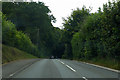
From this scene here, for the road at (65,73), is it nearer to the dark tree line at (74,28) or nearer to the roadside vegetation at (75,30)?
the roadside vegetation at (75,30)

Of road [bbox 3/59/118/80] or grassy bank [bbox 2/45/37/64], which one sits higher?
grassy bank [bbox 2/45/37/64]

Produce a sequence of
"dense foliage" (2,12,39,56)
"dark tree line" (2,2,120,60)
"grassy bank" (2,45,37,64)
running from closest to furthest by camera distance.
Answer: "dark tree line" (2,2,120,60) < "grassy bank" (2,45,37,64) < "dense foliage" (2,12,39,56)

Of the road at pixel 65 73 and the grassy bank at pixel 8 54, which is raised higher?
the grassy bank at pixel 8 54

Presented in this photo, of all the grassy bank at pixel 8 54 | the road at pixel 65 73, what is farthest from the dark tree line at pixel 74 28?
the road at pixel 65 73

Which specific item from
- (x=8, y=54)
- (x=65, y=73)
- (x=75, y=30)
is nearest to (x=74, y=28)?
(x=75, y=30)

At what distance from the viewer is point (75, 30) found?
207 ft

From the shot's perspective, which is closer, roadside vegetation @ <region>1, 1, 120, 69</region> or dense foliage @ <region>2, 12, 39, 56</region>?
roadside vegetation @ <region>1, 1, 120, 69</region>

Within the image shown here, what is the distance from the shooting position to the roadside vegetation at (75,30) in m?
21.2

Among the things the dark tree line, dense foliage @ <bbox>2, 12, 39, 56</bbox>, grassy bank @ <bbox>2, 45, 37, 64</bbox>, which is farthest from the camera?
dense foliage @ <bbox>2, 12, 39, 56</bbox>

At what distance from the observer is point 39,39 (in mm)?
86500

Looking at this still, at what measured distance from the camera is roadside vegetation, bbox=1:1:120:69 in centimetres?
2122

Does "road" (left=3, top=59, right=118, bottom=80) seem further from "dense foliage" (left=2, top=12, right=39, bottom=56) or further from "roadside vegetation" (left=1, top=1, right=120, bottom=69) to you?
"dense foliage" (left=2, top=12, right=39, bottom=56)

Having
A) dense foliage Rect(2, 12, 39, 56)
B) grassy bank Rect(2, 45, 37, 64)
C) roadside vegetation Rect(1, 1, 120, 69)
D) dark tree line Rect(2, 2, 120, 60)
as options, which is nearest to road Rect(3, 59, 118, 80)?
roadside vegetation Rect(1, 1, 120, 69)

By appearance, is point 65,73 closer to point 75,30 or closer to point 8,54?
point 8,54
